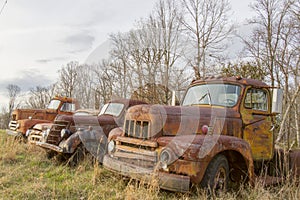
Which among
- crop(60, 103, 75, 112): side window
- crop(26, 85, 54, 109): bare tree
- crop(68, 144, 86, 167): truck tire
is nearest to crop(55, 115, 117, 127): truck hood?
crop(68, 144, 86, 167): truck tire

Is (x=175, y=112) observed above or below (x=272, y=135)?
above

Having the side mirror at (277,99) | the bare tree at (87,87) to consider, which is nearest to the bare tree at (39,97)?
the bare tree at (87,87)

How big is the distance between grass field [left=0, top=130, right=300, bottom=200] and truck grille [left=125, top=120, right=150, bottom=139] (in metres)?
0.82

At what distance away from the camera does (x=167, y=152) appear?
4.11m

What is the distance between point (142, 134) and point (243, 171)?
1.81m

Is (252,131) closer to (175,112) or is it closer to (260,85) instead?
(260,85)

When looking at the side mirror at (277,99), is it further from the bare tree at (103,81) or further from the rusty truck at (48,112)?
the bare tree at (103,81)

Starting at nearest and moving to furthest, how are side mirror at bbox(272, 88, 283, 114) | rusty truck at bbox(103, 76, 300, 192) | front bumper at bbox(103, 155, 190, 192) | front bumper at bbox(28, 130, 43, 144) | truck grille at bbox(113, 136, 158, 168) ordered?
front bumper at bbox(103, 155, 190, 192) < rusty truck at bbox(103, 76, 300, 192) < truck grille at bbox(113, 136, 158, 168) < side mirror at bbox(272, 88, 283, 114) < front bumper at bbox(28, 130, 43, 144)

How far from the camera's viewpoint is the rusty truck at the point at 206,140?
4.02 meters

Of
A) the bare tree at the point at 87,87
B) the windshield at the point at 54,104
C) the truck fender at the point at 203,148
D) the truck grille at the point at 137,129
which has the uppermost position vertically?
the bare tree at the point at 87,87

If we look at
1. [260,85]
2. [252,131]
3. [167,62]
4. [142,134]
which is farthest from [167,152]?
[167,62]

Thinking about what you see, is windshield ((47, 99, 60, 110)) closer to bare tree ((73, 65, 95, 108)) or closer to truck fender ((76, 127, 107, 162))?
truck fender ((76, 127, 107, 162))

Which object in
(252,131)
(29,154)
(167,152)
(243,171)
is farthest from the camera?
(29,154)

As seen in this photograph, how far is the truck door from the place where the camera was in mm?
5352
